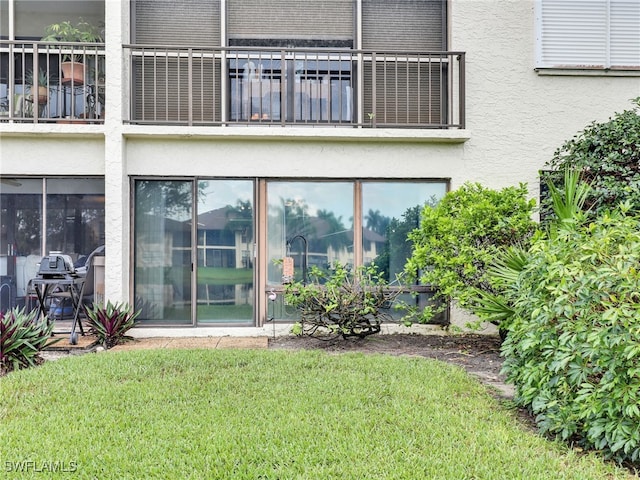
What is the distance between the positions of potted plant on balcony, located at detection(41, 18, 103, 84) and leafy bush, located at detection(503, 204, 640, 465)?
688cm

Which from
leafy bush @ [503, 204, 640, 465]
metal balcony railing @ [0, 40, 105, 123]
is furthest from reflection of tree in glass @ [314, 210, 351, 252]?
leafy bush @ [503, 204, 640, 465]

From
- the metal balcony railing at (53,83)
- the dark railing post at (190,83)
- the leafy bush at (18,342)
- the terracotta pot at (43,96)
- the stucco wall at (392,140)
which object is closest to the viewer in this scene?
the leafy bush at (18,342)

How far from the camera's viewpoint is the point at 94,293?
6961 millimetres

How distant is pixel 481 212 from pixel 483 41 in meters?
A: 3.06

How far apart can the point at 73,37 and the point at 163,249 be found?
3699 mm

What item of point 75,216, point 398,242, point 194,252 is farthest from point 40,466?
point 398,242

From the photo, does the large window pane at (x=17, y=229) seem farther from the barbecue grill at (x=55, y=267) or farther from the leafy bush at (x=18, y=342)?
the leafy bush at (x=18, y=342)

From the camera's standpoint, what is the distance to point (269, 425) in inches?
125

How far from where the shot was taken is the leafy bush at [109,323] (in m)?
6.11

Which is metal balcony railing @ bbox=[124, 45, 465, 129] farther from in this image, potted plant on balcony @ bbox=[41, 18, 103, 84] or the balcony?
potted plant on balcony @ bbox=[41, 18, 103, 84]

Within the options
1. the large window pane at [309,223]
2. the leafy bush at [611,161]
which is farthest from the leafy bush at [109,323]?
the leafy bush at [611,161]

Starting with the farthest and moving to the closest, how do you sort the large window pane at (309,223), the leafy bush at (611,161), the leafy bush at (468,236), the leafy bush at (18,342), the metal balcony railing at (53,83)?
the large window pane at (309,223), the metal balcony railing at (53,83), the leafy bush at (611,161), the leafy bush at (468,236), the leafy bush at (18,342)

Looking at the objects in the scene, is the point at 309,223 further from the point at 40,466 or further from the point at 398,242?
the point at 40,466

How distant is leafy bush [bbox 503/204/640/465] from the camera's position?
108 inches
